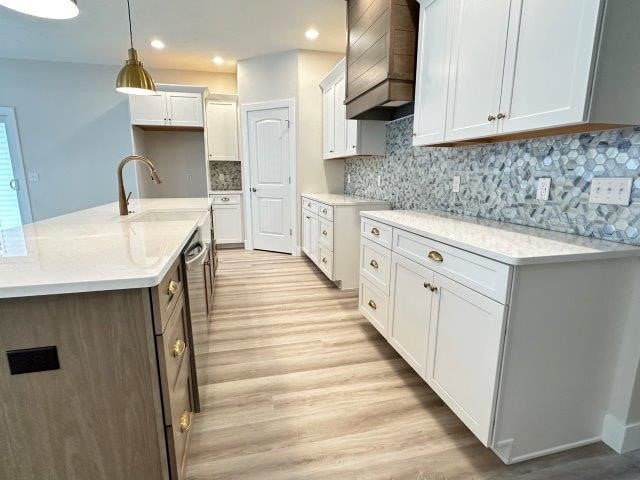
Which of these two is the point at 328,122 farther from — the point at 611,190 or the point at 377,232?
the point at 611,190

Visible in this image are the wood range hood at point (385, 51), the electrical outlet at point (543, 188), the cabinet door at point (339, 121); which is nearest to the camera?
the electrical outlet at point (543, 188)

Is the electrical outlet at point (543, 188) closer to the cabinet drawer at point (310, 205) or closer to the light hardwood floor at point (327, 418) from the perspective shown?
the light hardwood floor at point (327, 418)

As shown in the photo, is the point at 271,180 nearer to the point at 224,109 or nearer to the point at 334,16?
the point at 224,109

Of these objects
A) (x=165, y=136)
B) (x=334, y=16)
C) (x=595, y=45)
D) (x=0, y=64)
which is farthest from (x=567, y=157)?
(x=0, y=64)

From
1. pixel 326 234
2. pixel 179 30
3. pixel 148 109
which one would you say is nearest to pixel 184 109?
pixel 148 109

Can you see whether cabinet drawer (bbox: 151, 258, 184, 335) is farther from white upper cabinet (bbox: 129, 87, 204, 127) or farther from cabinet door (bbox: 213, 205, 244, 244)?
white upper cabinet (bbox: 129, 87, 204, 127)

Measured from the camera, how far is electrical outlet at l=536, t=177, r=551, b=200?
1.60 metres

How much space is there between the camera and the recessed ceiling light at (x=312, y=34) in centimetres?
367

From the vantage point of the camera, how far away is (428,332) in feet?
5.40

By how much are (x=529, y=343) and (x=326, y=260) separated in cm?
232

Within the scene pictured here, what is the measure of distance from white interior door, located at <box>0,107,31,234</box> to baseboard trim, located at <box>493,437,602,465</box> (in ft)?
20.8

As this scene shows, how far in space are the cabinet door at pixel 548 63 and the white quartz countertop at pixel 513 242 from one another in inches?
18.2

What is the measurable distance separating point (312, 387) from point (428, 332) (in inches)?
28.1

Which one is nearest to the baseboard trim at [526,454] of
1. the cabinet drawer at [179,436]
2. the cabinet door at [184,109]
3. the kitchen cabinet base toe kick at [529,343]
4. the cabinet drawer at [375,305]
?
the kitchen cabinet base toe kick at [529,343]
